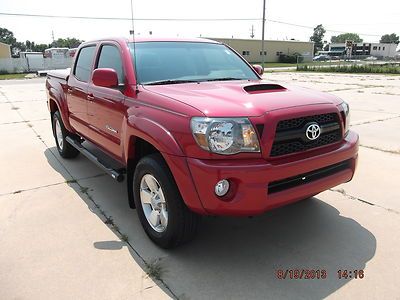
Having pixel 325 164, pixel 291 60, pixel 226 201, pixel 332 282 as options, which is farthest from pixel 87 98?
pixel 291 60

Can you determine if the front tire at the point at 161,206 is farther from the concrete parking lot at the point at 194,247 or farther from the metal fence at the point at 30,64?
the metal fence at the point at 30,64

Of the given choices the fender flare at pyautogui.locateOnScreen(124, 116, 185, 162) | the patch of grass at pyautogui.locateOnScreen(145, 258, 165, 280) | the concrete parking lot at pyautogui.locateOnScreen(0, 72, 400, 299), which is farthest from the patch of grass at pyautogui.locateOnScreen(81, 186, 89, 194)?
the patch of grass at pyautogui.locateOnScreen(145, 258, 165, 280)

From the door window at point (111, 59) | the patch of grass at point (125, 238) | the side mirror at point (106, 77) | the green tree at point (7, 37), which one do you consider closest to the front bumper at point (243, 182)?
the patch of grass at point (125, 238)

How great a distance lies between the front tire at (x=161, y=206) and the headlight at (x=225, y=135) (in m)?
0.48

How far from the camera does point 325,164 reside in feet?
10.0

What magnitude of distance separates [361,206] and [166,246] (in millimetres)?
2235

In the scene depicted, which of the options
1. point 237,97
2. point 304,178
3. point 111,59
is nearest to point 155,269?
point 304,178

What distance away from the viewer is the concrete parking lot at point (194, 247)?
2770 millimetres

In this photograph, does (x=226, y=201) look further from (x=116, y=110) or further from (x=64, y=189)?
(x=64, y=189)

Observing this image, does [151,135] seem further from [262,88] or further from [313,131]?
[313,131]

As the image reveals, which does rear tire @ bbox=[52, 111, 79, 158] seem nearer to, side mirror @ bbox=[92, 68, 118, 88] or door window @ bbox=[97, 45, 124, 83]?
door window @ bbox=[97, 45, 124, 83]

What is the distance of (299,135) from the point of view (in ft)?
9.61

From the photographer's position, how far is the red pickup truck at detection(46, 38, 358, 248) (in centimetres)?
271

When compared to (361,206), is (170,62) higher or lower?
higher
